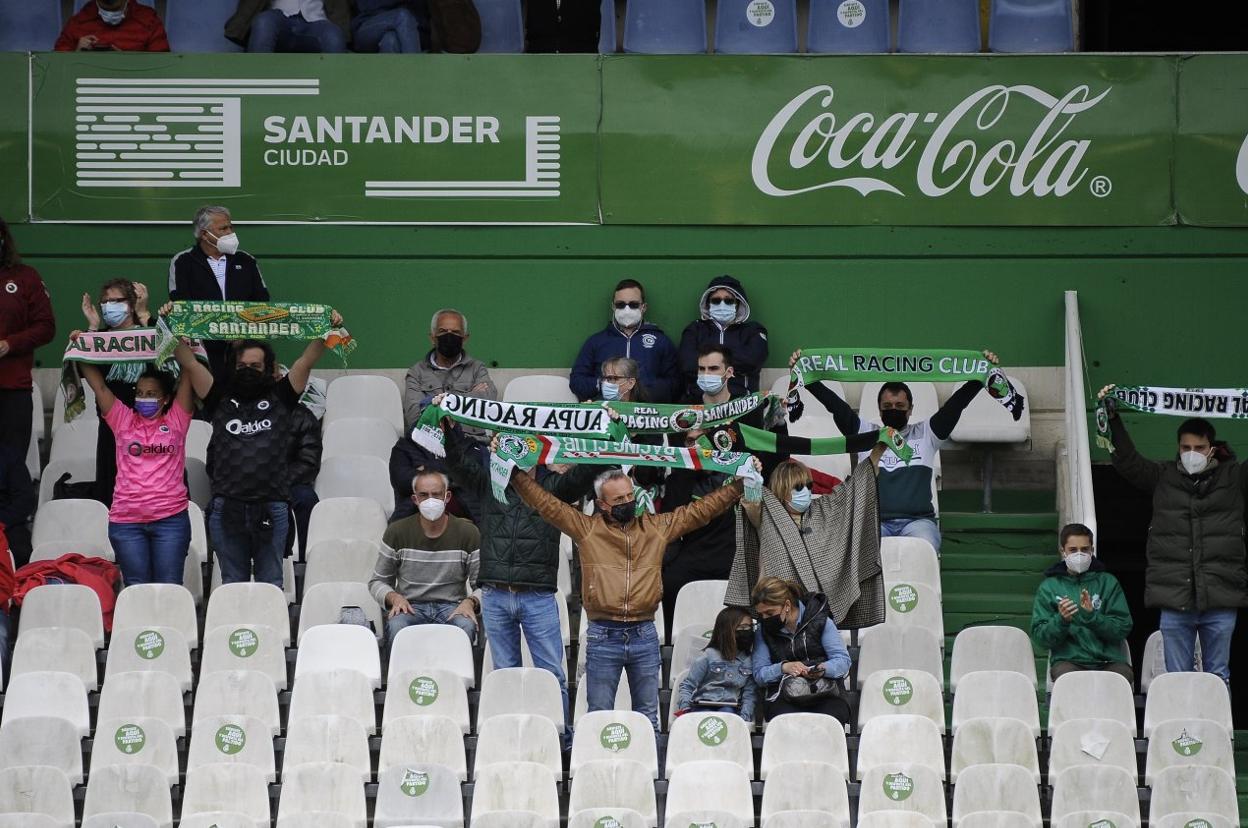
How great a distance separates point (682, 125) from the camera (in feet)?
42.2

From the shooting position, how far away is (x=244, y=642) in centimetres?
1024

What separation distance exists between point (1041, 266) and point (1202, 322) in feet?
3.22

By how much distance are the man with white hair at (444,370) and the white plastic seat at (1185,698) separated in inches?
145

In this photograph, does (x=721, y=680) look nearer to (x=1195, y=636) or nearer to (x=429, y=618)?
(x=429, y=618)

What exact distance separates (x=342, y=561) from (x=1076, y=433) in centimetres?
393

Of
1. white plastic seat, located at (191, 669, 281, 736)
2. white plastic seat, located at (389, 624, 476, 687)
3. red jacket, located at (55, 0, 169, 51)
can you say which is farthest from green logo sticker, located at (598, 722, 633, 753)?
red jacket, located at (55, 0, 169, 51)

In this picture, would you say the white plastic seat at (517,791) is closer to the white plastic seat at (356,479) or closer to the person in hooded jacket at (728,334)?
the white plastic seat at (356,479)

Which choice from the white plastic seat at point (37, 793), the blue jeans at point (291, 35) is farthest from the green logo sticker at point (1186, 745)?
the blue jeans at point (291, 35)

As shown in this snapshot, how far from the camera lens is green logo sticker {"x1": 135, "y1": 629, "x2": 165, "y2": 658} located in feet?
33.6

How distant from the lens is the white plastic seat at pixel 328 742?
31.5 feet

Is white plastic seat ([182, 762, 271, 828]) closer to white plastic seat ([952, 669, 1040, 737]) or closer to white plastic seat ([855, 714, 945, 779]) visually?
white plastic seat ([855, 714, 945, 779])

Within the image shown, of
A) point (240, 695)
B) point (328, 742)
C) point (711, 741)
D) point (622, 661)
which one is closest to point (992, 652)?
point (711, 741)

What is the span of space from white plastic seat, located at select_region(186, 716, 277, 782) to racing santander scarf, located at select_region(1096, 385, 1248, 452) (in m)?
4.21

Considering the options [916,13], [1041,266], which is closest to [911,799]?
[1041,266]
